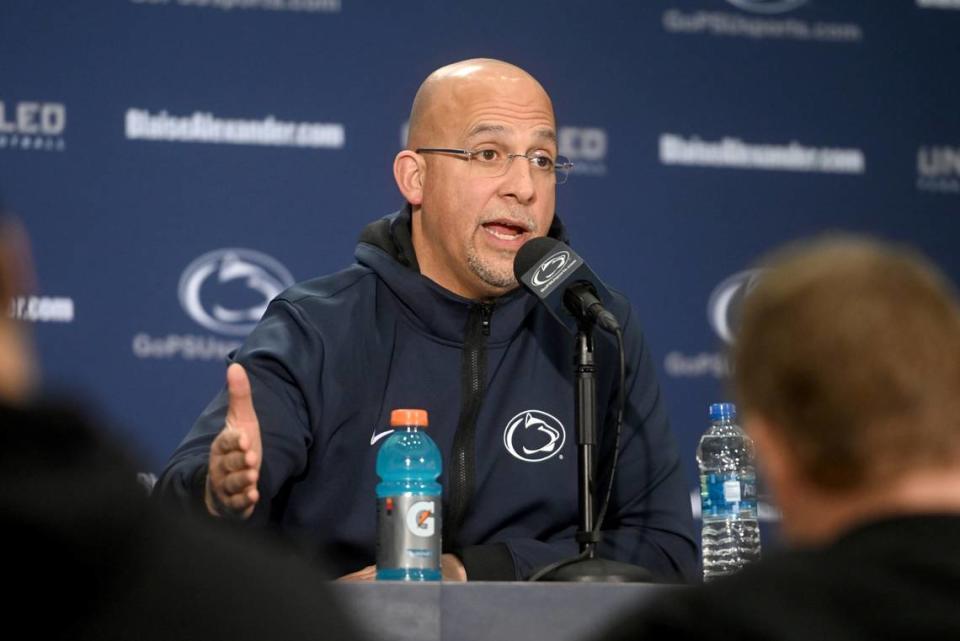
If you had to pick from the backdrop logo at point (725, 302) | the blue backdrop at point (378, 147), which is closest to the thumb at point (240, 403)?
the blue backdrop at point (378, 147)

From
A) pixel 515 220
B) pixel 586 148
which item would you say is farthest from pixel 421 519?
pixel 586 148

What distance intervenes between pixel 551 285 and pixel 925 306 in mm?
1327

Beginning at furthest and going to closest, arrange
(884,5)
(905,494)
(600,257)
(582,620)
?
(884,5), (600,257), (582,620), (905,494)

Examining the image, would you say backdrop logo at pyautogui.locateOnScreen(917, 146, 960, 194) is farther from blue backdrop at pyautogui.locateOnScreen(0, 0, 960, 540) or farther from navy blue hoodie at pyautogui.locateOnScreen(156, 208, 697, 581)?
navy blue hoodie at pyautogui.locateOnScreen(156, 208, 697, 581)

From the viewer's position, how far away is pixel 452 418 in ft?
9.16

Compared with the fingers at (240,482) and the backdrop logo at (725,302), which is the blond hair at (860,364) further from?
the backdrop logo at (725,302)

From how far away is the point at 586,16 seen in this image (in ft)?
14.7

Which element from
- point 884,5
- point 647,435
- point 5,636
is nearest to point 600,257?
point 884,5

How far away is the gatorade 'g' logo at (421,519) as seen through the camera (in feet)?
6.99

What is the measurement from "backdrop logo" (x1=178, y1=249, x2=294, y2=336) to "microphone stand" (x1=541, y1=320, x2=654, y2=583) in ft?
6.21

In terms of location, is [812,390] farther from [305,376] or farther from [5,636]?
[305,376]

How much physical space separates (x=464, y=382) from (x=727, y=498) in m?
0.56

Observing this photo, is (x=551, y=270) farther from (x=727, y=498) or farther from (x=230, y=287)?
(x=230, y=287)

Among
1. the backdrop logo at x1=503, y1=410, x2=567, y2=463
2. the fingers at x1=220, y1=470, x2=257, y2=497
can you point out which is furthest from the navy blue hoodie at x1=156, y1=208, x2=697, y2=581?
the fingers at x1=220, y1=470, x2=257, y2=497
